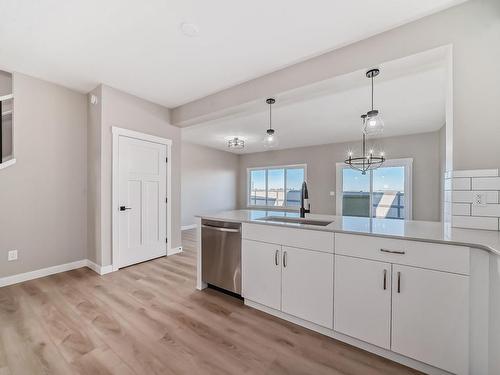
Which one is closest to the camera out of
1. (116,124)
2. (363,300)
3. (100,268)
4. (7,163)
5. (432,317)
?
(432,317)

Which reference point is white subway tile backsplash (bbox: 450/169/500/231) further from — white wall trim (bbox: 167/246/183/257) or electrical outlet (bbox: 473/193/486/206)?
white wall trim (bbox: 167/246/183/257)

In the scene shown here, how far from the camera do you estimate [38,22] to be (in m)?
1.99

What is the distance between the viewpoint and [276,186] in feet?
27.0

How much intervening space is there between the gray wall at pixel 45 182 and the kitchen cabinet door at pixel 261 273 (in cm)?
280

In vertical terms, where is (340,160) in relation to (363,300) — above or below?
above

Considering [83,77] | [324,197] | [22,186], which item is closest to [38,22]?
[83,77]

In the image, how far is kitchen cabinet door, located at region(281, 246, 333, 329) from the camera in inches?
70.2

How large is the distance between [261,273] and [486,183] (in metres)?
1.95

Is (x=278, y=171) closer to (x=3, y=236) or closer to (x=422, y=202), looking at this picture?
(x=422, y=202)

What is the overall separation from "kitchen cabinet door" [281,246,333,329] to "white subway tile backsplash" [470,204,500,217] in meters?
1.14

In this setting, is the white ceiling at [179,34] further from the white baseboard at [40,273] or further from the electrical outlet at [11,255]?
the white baseboard at [40,273]

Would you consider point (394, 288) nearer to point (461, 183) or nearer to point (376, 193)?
point (461, 183)

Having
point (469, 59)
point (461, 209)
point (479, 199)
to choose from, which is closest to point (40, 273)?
point (461, 209)

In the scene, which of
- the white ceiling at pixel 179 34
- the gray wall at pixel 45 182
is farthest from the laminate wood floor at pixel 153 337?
the white ceiling at pixel 179 34
